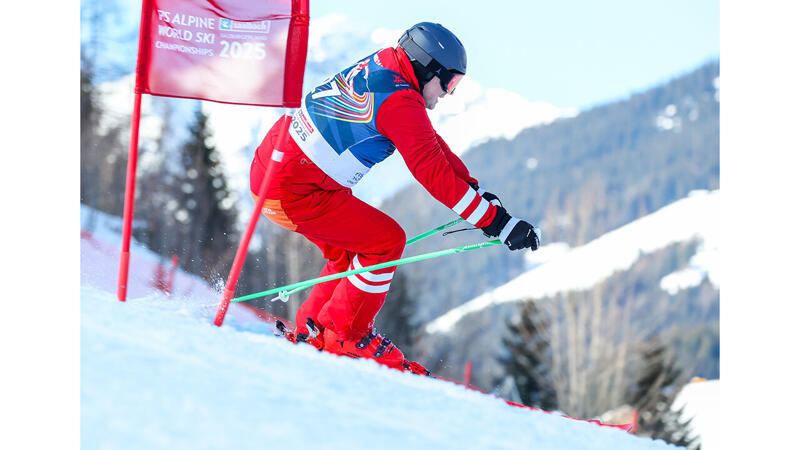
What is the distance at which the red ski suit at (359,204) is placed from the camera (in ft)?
12.1

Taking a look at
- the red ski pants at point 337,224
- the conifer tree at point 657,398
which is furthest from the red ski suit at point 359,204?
the conifer tree at point 657,398

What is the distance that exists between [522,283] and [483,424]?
103 metres

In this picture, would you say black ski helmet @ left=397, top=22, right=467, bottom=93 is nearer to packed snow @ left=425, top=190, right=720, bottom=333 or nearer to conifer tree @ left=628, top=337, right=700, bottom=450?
conifer tree @ left=628, top=337, right=700, bottom=450

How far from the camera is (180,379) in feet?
7.35

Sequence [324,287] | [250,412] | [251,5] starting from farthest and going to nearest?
[324,287], [251,5], [250,412]

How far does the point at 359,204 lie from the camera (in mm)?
4156

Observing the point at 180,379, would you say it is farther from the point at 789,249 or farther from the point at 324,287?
the point at 789,249

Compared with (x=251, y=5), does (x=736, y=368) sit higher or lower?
lower

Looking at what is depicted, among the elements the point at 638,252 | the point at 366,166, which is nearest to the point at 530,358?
the point at 366,166

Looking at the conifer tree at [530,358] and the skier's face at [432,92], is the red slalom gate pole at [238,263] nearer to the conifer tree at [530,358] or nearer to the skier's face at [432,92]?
the skier's face at [432,92]

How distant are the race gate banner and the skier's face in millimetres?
660

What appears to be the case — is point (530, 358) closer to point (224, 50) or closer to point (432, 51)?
point (432, 51)

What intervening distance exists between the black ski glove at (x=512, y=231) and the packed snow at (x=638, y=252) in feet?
241
